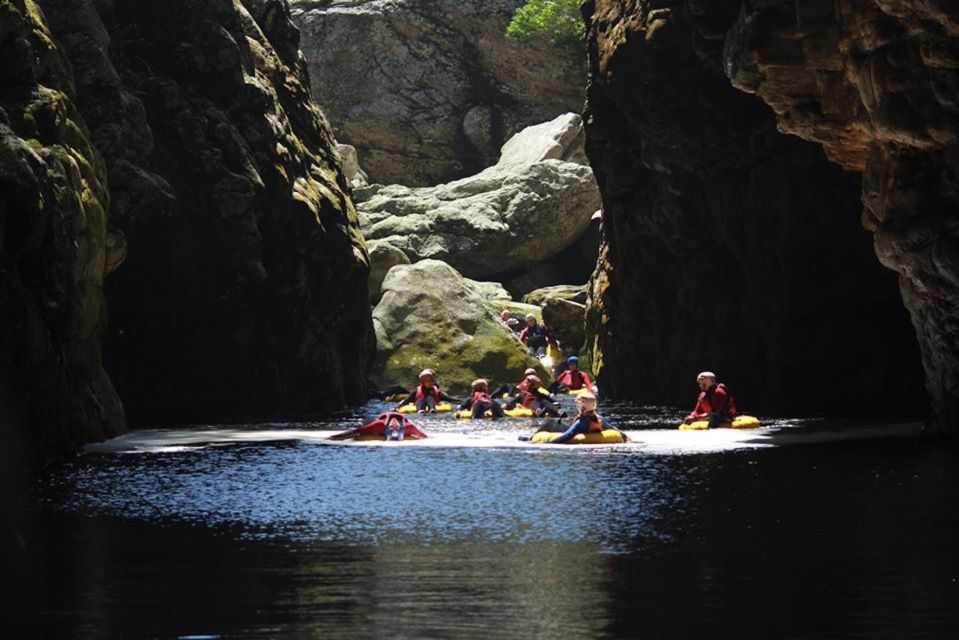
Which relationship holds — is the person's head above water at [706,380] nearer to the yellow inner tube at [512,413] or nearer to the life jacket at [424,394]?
the yellow inner tube at [512,413]

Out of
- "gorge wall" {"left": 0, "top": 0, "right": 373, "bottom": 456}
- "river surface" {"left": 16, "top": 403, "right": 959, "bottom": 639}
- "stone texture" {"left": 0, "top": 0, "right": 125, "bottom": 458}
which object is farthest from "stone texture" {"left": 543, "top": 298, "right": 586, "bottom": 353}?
"river surface" {"left": 16, "top": 403, "right": 959, "bottom": 639}

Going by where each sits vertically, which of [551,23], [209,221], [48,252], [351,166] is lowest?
[48,252]

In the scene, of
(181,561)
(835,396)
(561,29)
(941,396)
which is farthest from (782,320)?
(561,29)

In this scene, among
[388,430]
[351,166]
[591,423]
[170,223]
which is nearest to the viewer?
[591,423]

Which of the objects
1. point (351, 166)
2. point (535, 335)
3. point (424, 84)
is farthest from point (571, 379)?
point (424, 84)

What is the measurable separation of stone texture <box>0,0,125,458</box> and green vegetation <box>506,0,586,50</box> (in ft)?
158

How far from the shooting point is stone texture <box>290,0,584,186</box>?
7956cm

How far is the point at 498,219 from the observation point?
66438 millimetres

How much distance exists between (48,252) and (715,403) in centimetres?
1384

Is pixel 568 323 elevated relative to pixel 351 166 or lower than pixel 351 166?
lower

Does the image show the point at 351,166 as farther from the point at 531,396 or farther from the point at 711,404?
the point at 711,404

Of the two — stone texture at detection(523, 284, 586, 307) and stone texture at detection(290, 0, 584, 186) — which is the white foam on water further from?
stone texture at detection(290, 0, 584, 186)

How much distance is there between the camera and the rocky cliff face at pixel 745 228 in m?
32.9

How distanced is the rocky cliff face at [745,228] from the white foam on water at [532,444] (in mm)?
3908
